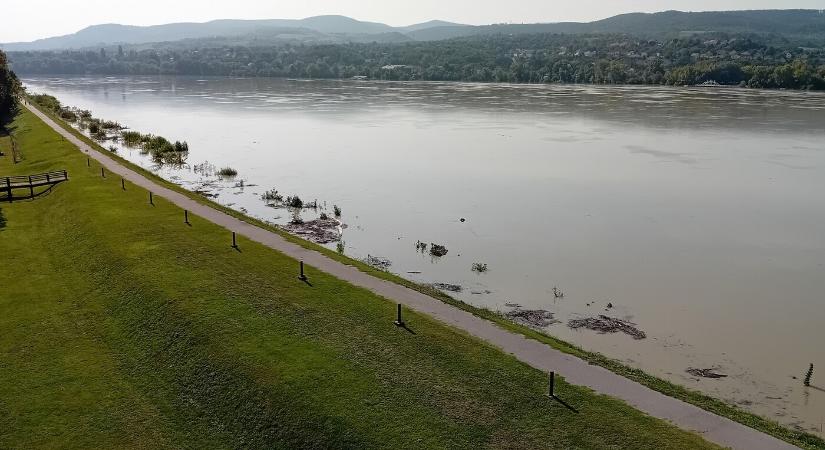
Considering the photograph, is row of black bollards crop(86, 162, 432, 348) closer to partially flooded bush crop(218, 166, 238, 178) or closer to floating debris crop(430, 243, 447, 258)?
floating debris crop(430, 243, 447, 258)

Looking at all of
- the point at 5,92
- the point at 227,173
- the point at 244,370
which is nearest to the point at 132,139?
the point at 5,92

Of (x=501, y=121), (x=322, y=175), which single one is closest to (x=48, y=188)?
(x=322, y=175)

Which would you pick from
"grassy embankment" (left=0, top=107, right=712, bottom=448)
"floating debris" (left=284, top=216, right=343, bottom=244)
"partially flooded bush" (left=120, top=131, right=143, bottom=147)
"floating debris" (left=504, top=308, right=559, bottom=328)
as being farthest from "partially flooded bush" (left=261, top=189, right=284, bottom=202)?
"partially flooded bush" (left=120, top=131, right=143, bottom=147)

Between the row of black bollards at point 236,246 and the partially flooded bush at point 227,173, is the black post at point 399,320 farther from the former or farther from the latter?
the partially flooded bush at point 227,173

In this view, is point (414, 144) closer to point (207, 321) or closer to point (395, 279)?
point (395, 279)

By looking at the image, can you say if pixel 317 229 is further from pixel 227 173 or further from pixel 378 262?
pixel 227 173
